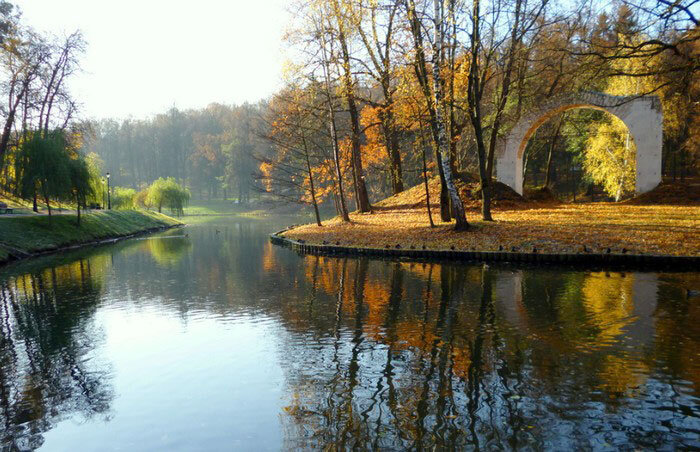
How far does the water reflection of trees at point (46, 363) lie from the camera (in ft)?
18.0

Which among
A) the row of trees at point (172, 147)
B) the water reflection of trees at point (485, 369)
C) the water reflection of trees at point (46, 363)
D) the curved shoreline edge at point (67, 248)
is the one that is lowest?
the water reflection of trees at point (46, 363)

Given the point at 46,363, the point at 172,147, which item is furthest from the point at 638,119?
the point at 172,147

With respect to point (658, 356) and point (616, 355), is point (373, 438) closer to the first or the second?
point (616, 355)

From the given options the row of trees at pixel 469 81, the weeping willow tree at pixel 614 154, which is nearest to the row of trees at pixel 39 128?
the row of trees at pixel 469 81

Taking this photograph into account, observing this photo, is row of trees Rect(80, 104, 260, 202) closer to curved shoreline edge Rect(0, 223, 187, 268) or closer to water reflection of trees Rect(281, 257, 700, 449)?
curved shoreline edge Rect(0, 223, 187, 268)

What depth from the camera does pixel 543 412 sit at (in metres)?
5.07

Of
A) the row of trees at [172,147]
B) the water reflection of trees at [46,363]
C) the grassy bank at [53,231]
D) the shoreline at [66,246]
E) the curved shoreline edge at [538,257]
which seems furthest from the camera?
the row of trees at [172,147]

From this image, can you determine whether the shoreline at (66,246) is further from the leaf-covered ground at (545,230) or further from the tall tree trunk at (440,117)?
the tall tree trunk at (440,117)

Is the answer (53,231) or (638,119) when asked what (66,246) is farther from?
(638,119)

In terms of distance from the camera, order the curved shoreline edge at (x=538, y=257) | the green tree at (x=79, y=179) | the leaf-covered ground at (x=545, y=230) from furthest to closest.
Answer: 1. the green tree at (x=79, y=179)
2. the leaf-covered ground at (x=545, y=230)
3. the curved shoreline edge at (x=538, y=257)

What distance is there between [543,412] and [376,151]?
89.3 ft

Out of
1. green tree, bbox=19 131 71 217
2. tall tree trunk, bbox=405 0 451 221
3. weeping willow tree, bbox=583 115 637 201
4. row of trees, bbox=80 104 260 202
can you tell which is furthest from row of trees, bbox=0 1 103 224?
row of trees, bbox=80 104 260 202

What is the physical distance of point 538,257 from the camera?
1462cm

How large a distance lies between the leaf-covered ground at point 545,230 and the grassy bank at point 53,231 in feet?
41.6
